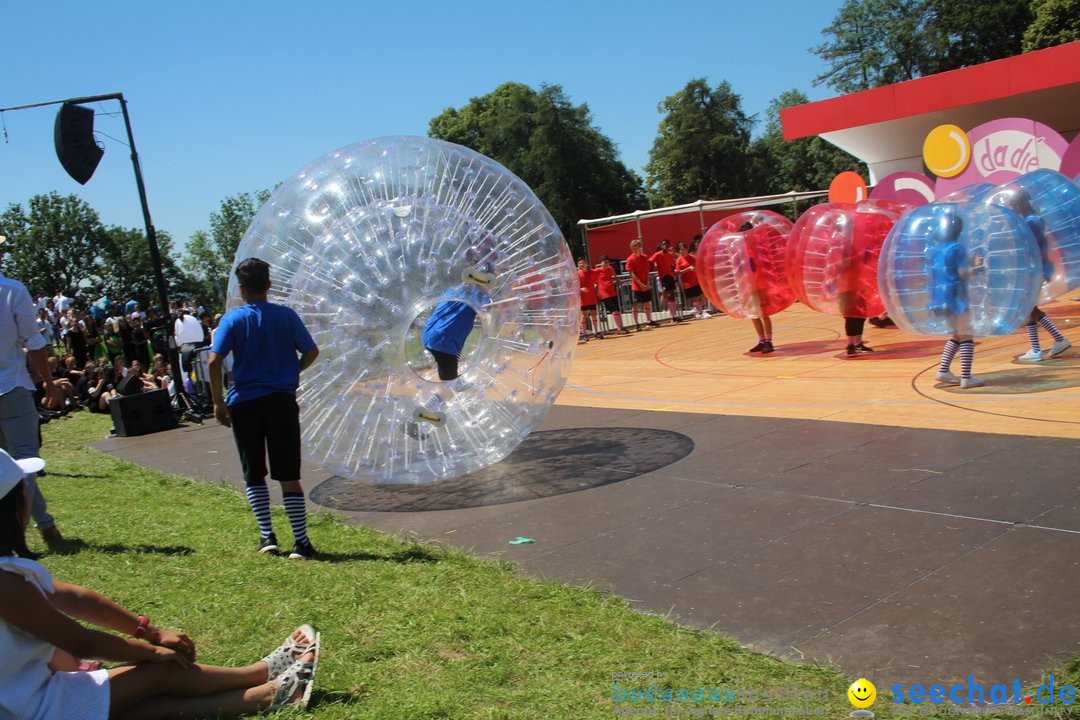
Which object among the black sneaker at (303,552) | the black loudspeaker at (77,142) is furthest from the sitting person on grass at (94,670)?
the black loudspeaker at (77,142)

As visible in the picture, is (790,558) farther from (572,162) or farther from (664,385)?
(572,162)

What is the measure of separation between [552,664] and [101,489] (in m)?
6.49

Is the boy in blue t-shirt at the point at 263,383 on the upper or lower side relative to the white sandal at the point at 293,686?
upper

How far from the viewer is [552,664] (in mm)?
3746

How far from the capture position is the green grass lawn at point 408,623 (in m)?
3.46

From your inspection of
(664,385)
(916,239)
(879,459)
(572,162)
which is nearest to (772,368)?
(664,385)

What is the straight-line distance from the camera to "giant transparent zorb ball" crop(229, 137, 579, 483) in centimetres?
614

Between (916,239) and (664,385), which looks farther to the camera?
(664,385)

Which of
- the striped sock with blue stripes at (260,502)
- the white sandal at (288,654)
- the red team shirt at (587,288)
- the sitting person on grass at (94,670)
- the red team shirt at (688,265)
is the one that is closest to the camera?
the sitting person on grass at (94,670)

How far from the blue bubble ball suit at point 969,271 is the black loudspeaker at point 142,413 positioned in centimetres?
961

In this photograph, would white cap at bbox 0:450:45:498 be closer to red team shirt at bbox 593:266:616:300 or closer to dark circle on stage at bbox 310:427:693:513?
dark circle on stage at bbox 310:427:693:513

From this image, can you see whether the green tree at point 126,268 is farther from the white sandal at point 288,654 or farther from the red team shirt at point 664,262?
the white sandal at point 288,654

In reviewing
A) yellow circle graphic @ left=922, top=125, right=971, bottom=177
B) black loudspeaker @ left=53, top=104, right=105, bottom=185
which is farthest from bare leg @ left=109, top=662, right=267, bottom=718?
yellow circle graphic @ left=922, top=125, right=971, bottom=177

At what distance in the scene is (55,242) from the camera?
63.6 meters
